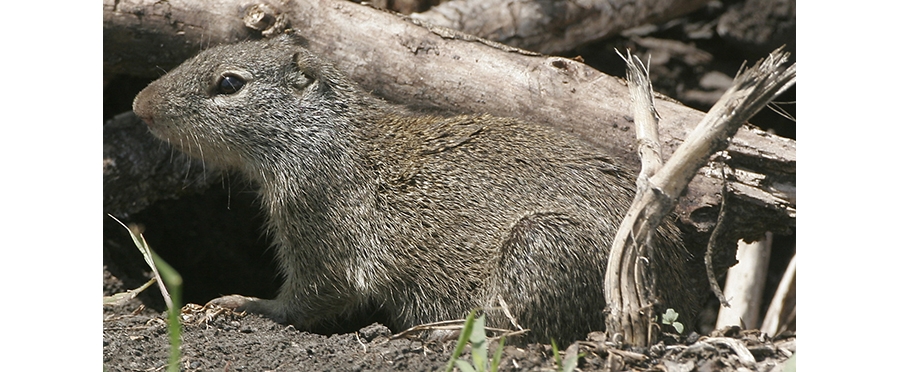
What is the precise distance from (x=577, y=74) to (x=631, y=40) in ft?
7.02

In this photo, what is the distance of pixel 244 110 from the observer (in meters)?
4.32

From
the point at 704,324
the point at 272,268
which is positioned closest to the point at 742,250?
the point at 704,324

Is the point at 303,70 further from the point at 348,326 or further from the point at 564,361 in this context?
the point at 564,361

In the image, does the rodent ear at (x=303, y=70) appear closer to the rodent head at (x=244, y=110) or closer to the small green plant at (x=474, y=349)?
the rodent head at (x=244, y=110)

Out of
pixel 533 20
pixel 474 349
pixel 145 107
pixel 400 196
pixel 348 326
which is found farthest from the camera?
pixel 533 20

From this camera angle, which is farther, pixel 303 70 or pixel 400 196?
pixel 303 70

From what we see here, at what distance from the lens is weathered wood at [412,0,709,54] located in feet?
18.9

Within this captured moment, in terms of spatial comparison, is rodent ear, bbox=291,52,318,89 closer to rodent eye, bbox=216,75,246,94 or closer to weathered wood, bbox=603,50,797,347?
rodent eye, bbox=216,75,246,94

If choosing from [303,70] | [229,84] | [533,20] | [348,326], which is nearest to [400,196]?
[303,70]

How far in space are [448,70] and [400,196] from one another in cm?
99

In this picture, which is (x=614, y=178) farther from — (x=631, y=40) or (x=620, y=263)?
(x=631, y=40)

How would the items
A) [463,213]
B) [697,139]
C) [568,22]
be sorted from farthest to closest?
[568,22]
[463,213]
[697,139]

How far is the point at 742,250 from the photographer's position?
239 inches

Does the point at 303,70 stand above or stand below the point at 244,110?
above
